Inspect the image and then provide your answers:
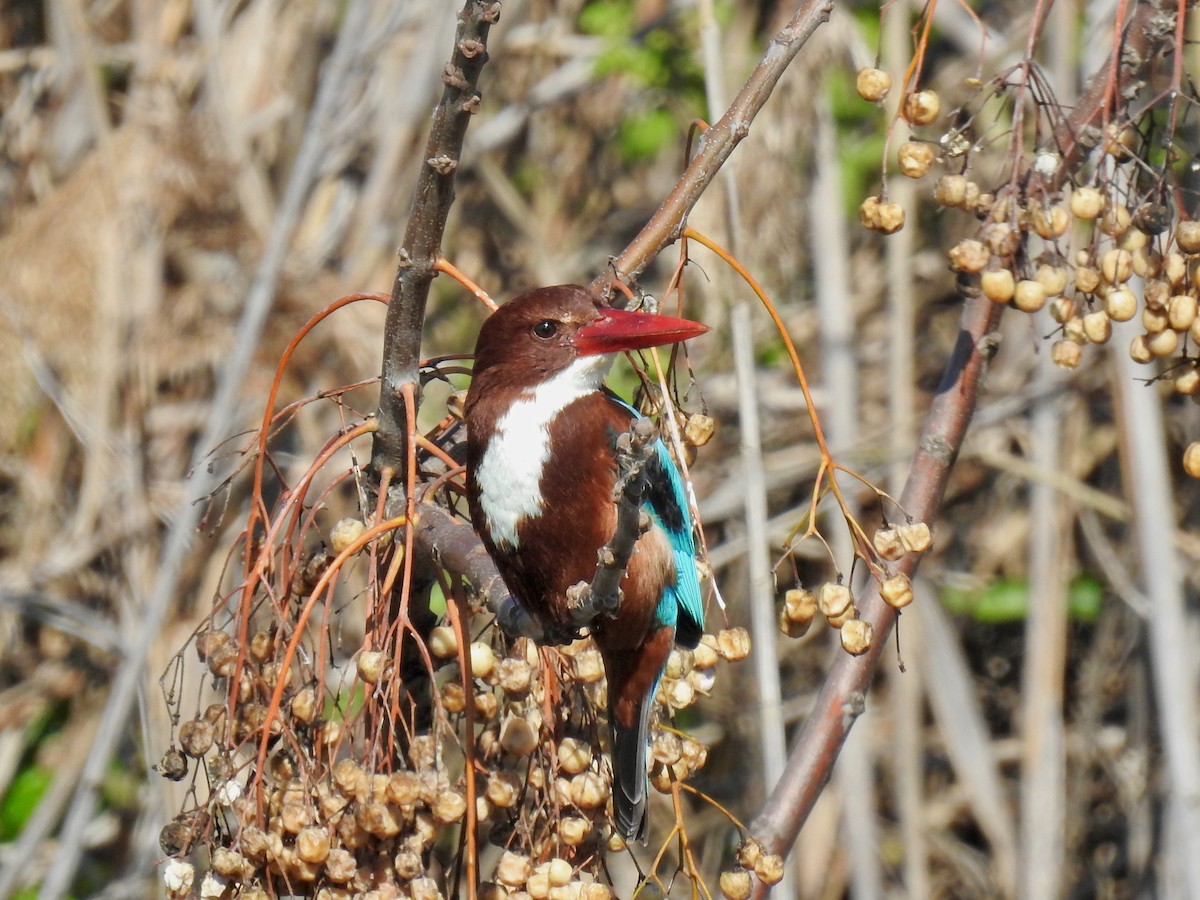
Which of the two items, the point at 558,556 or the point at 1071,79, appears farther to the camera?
the point at 1071,79

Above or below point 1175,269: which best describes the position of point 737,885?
below

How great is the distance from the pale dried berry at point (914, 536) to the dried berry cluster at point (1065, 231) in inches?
11.0

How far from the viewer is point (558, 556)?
5.90 feet

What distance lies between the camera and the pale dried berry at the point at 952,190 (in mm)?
1552

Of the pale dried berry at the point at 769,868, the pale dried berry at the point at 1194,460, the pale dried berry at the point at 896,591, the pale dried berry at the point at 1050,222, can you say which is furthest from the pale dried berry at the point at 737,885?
the pale dried berry at the point at 1050,222

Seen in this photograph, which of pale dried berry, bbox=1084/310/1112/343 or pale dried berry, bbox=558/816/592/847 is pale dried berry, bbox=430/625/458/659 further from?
pale dried berry, bbox=1084/310/1112/343

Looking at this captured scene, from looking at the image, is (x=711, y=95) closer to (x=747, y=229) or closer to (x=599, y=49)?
(x=747, y=229)

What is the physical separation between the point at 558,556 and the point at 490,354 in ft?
0.93

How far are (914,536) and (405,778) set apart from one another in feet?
1.96

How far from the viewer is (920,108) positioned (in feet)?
5.37

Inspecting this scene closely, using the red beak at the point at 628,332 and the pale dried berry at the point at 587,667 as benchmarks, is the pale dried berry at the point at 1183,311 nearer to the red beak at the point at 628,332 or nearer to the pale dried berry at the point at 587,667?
the red beak at the point at 628,332

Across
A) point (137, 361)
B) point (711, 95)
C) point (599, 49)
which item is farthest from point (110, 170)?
point (711, 95)

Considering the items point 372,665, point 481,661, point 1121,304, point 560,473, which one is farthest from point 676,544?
point 1121,304

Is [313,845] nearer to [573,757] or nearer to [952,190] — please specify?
[573,757]
